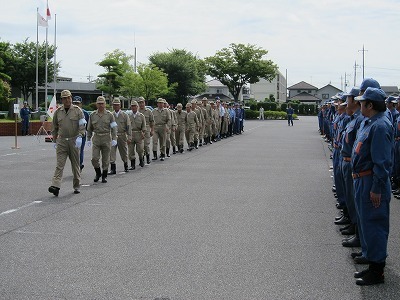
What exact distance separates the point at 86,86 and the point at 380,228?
79.4 metres

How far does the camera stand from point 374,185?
18.2ft

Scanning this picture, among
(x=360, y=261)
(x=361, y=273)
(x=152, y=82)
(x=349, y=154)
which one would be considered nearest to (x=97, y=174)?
(x=349, y=154)

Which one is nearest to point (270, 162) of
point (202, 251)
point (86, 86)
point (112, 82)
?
point (202, 251)

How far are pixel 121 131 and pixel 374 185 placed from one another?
10.3 m

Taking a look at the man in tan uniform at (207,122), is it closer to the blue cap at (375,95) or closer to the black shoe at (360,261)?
the black shoe at (360,261)

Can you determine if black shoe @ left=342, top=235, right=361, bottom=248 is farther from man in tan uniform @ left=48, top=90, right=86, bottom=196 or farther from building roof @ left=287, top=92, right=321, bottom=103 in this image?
building roof @ left=287, top=92, right=321, bottom=103

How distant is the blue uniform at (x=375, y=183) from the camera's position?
5.54 m

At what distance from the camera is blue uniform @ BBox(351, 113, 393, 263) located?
5.54 meters

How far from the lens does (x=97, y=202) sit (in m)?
10.2

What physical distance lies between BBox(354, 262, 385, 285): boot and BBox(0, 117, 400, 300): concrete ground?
0.30ft

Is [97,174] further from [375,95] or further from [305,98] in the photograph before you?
[305,98]

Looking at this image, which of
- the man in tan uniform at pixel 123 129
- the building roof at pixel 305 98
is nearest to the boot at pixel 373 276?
the man in tan uniform at pixel 123 129

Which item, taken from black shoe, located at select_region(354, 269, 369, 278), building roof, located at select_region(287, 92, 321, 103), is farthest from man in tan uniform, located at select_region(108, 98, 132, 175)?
building roof, located at select_region(287, 92, 321, 103)

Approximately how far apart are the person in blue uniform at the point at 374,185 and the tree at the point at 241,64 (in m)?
73.5
